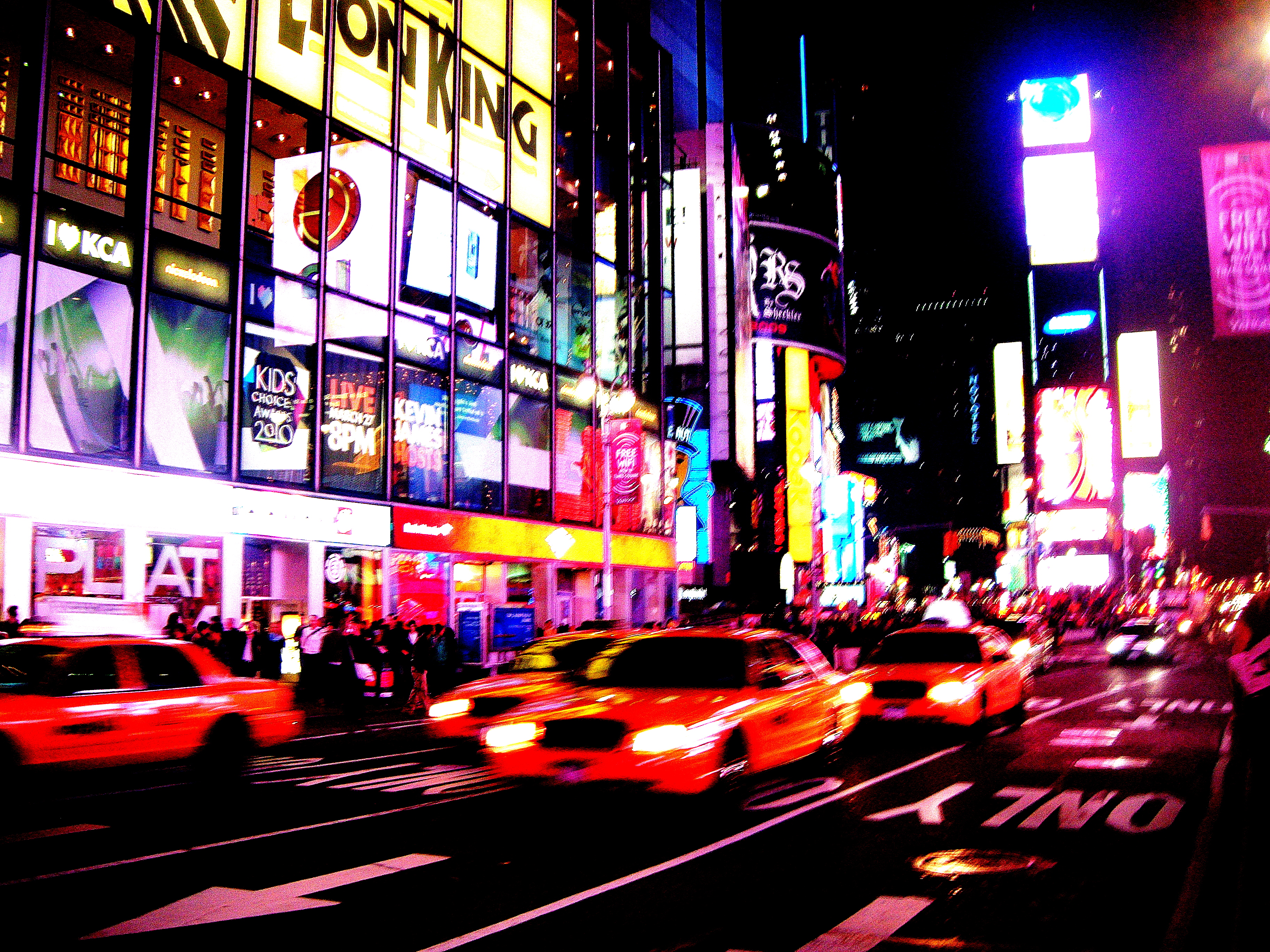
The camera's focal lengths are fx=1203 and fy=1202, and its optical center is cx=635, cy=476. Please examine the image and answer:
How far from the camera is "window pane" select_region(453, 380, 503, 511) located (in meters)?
31.1

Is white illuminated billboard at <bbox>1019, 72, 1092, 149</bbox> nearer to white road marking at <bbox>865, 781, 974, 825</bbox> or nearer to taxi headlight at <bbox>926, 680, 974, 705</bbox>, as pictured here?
taxi headlight at <bbox>926, 680, 974, 705</bbox>

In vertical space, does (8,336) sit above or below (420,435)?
above

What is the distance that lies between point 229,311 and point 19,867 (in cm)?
1713

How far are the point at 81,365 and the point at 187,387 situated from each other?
7.39 ft

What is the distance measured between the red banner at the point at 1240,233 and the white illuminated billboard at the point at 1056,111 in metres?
64.0

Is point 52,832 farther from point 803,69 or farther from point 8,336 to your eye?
point 803,69

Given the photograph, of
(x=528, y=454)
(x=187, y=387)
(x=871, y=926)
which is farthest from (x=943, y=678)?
(x=528, y=454)

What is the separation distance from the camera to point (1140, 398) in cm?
9344

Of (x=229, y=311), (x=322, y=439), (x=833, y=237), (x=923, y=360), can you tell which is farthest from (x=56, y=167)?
(x=923, y=360)

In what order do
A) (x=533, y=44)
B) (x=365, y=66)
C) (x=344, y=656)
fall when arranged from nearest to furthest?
(x=344, y=656)
(x=365, y=66)
(x=533, y=44)

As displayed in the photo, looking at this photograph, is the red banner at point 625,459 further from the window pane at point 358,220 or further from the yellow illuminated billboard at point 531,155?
the yellow illuminated billboard at point 531,155

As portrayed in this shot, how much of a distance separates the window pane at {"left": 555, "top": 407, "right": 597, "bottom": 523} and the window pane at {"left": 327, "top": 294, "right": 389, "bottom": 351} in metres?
8.17

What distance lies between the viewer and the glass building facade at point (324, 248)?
20906mm

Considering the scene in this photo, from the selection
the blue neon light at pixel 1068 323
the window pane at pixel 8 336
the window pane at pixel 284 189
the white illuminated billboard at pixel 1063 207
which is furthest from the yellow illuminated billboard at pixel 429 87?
the blue neon light at pixel 1068 323
